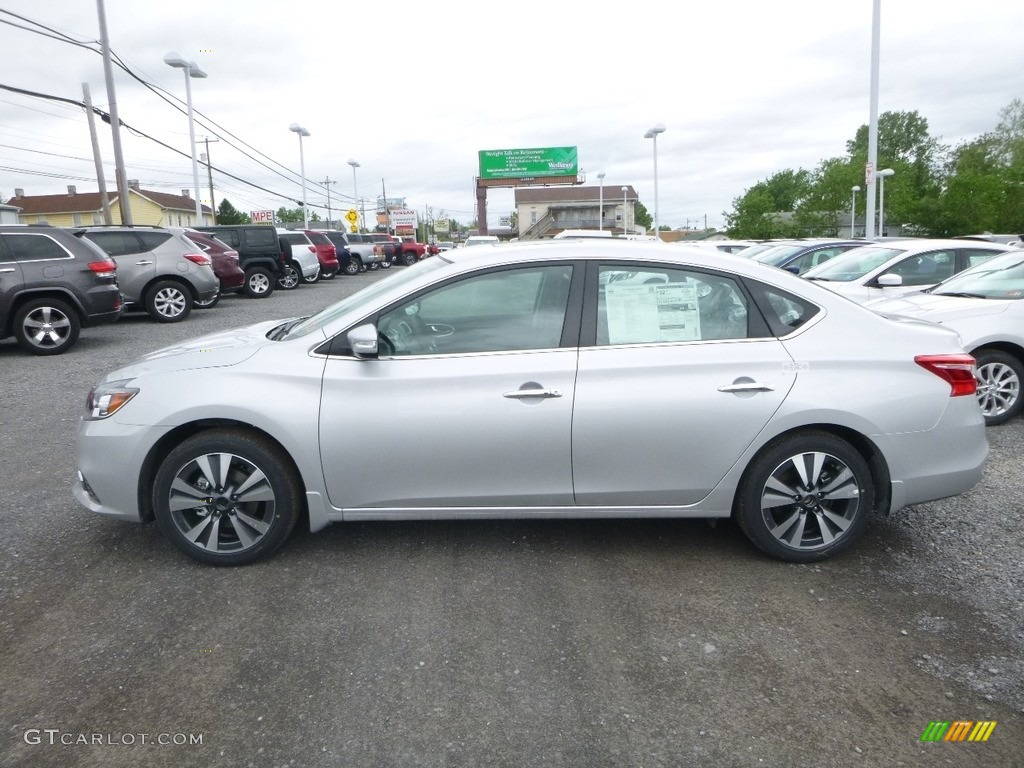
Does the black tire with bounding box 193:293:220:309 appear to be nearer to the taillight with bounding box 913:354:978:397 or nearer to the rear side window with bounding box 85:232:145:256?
the rear side window with bounding box 85:232:145:256

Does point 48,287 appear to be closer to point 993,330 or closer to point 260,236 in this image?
point 260,236

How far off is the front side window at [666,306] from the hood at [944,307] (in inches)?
122

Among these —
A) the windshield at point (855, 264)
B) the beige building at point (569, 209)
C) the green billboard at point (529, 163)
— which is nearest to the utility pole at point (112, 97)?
the windshield at point (855, 264)

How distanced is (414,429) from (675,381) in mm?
1279

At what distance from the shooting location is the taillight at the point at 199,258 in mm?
15430

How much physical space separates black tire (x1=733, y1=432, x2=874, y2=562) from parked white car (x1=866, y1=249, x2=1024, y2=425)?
10.1 ft

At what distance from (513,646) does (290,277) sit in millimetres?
22529

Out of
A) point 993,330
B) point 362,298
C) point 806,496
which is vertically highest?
point 362,298

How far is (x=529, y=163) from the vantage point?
220 ft

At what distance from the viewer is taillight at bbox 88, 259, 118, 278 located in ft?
37.6

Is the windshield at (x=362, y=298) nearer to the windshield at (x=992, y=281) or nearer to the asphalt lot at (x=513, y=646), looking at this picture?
the asphalt lot at (x=513, y=646)

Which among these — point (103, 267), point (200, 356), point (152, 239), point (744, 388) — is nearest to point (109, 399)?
point (200, 356)

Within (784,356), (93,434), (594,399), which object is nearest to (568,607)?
(594,399)

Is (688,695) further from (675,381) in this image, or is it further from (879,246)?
(879,246)
